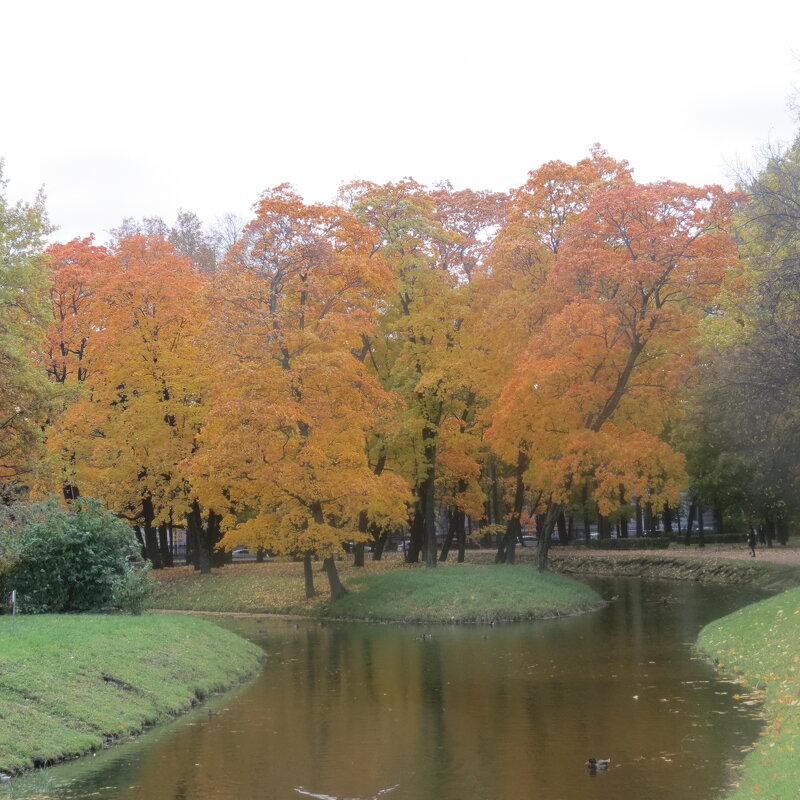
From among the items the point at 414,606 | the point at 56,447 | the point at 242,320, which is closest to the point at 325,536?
the point at 414,606

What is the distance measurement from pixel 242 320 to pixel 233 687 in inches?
525

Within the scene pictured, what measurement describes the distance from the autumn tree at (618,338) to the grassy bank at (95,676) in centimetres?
1404

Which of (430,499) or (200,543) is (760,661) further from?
(200,543)

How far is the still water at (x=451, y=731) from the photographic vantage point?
36.5ft

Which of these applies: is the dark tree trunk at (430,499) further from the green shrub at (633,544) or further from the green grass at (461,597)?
the green shrub at (633,544)

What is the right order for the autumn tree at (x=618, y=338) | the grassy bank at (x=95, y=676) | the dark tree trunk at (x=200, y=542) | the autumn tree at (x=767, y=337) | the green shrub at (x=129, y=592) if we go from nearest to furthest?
the grassy bank at (x=95, y=676), the autumn tree at (x=767, y=337), the green shrub at (x=129, y=592), the autumn tree at (x=618, y=338), the dark tree trunk at (x=200, y=542)

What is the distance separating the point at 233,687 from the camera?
61.6 ft

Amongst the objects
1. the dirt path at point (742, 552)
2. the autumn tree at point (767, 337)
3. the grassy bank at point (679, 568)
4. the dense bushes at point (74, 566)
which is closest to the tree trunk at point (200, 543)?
the dense bushes at point (74, 566)

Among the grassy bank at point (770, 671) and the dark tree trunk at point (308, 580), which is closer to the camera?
the grassy bank at point (770, 671)

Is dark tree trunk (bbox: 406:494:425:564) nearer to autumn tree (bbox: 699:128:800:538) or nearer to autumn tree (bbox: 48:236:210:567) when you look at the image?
autumn tree (bbox: 48:236:210:567)

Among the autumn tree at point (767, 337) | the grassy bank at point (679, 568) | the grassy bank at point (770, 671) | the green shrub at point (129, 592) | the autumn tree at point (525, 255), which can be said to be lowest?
the grassy bank at point (679, 568)

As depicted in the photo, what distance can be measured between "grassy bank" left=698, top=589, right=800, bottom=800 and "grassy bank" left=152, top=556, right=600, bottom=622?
24.0 ft

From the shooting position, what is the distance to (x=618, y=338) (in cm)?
3169

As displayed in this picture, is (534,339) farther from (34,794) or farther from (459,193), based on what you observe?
(34,794)
